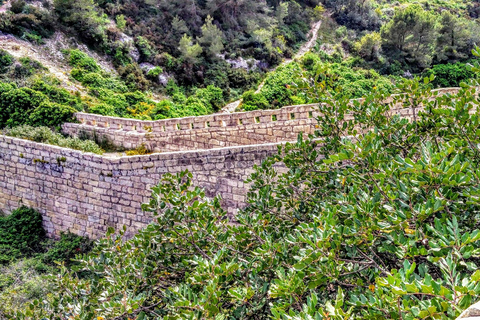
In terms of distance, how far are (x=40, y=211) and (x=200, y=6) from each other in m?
21.8

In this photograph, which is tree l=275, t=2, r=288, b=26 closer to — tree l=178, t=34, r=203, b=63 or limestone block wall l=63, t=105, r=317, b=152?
tree l=178, t=34, r=203, b=63

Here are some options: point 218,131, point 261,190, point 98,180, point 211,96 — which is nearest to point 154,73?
point 211,96

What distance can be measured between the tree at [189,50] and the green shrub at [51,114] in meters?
11.5

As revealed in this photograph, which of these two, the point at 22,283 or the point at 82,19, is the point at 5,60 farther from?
the point at 22,283

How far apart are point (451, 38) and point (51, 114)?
Answer: 28.7 metres

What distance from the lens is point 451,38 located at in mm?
28609

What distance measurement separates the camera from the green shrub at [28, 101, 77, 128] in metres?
11.8

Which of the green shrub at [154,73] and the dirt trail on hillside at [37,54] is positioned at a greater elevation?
the dirt trail on hillside at [37,54]

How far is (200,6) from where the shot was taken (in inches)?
1085

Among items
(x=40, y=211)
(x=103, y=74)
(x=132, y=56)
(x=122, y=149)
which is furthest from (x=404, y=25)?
(x=40, y=211)

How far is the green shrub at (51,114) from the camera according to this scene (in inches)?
465

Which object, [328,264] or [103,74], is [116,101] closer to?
[103,74]

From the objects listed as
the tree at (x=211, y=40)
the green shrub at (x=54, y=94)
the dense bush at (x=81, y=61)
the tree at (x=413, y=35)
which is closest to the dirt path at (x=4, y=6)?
the dense bush at (x=81, y=61)

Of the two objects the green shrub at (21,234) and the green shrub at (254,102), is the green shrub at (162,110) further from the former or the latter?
the green shrub at (21,234)
